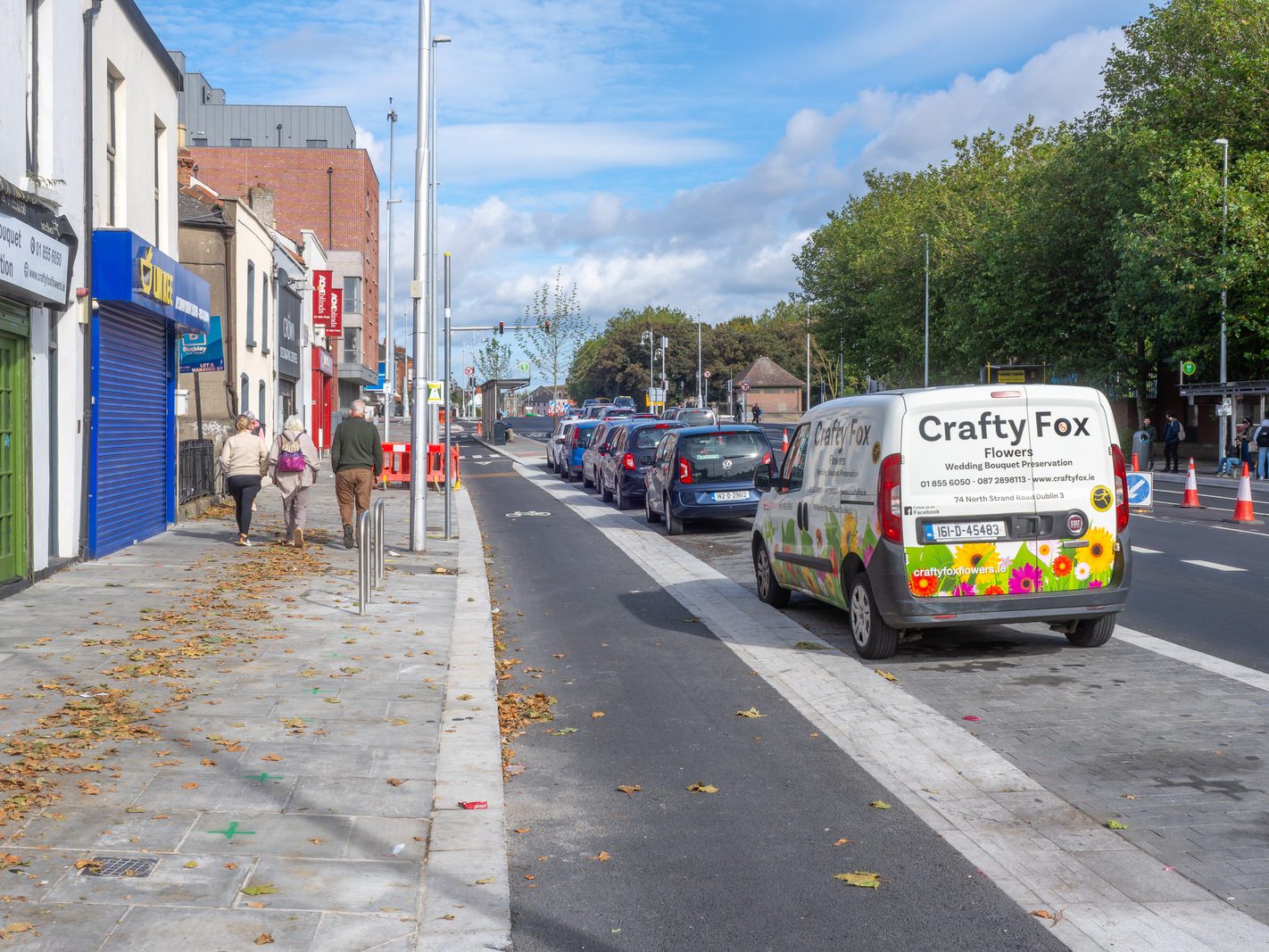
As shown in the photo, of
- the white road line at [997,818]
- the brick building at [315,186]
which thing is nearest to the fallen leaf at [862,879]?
the white road line at [997,818]

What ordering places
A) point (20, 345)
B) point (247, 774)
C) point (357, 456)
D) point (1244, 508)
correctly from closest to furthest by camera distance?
1. point (247, 774)
2. point (20, 345)
3. point (357, 456)
4. point (1244, 508)

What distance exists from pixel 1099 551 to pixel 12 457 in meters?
9.51

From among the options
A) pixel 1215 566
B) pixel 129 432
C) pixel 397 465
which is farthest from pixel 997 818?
pixel 397 465

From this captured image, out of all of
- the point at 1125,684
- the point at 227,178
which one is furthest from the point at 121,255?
the point at 227,178

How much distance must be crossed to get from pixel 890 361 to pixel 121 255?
6328 centimetres

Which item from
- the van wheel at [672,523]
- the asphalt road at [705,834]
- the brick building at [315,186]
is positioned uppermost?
the brick building at [315,186]

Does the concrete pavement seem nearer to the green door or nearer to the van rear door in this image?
the green door

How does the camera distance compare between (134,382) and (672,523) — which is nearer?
(134,382)

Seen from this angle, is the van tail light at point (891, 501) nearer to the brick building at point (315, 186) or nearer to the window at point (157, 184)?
the window at point (157, 184)

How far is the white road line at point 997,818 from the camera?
4.47 meters

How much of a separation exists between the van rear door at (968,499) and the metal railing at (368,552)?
454cm

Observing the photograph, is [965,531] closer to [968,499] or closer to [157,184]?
[968,499]

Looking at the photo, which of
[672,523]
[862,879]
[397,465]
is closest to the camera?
[862,879]

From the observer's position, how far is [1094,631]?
9.72 m
